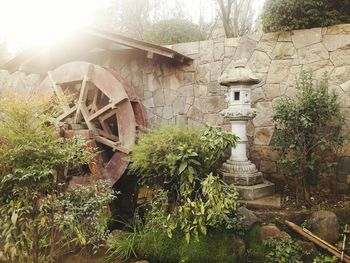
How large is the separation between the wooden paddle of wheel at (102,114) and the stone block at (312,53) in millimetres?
3021

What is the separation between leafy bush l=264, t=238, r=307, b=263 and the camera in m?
3.46

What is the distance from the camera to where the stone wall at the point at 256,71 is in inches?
186

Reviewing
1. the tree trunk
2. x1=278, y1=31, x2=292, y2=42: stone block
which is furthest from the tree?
the tree trunk

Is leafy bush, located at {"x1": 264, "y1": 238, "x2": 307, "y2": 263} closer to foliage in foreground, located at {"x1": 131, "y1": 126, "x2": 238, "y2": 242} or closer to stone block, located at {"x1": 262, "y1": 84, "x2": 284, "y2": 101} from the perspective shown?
foliage in foreground, located at {"x1": 131, "y1": 126, "x2": 238, "y2": 242}

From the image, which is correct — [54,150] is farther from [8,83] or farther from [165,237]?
[8,83]

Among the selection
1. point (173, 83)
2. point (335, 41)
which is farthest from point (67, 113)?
point (335, 41)

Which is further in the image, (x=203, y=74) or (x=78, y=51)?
(x=78, y=51)

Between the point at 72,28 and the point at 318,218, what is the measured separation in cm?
532

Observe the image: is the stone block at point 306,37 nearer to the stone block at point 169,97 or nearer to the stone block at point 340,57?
the stone block at point 340,57

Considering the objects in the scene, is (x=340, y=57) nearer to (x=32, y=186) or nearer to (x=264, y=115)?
(x=264, y=115)

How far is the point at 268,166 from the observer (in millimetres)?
5211

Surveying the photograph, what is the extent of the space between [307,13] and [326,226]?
3213 mm

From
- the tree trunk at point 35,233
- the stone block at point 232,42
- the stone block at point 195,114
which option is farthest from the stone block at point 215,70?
the tree trunk at point 35,233

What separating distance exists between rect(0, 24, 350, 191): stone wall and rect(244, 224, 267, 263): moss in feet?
5.29
